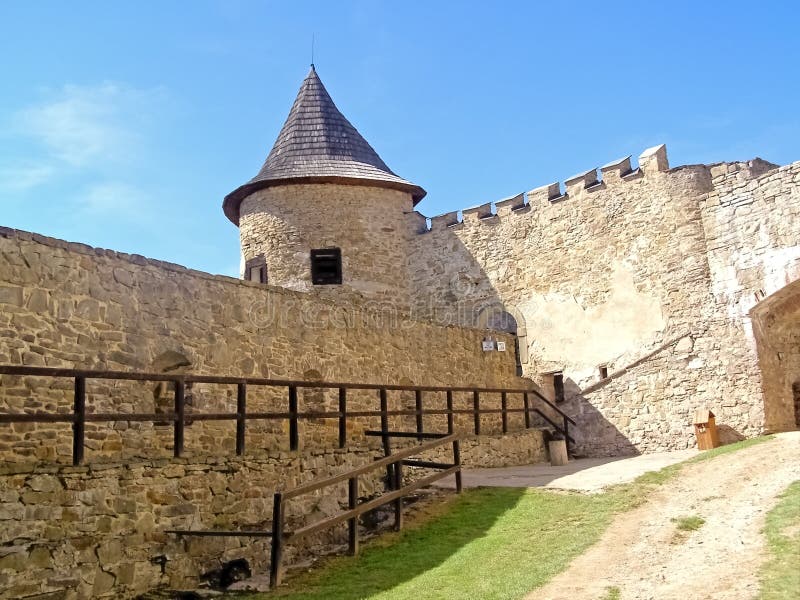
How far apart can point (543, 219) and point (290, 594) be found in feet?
42.9

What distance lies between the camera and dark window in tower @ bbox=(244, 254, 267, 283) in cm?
1968

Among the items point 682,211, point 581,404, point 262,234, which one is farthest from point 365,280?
point 682,211

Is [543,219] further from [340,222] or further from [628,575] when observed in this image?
[628,575]

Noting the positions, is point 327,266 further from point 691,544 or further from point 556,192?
point 691,544

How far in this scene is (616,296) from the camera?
663 inches

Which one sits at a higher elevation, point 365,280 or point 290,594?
point 365,280

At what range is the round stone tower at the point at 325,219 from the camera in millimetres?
19438

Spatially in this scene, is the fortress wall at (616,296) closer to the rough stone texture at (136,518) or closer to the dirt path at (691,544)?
the dirt path at (691,544)

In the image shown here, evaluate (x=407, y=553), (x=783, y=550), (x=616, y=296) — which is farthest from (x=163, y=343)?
(x=616, y=296)

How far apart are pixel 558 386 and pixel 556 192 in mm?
4588

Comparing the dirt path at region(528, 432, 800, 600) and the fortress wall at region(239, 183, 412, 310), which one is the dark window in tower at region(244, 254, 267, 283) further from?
the dirt path at region(528, 432, 800, 600)

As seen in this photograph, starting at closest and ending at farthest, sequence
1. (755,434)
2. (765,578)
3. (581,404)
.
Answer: (765,578), (755,434), (581,404)

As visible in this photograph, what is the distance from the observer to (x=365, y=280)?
775 inches

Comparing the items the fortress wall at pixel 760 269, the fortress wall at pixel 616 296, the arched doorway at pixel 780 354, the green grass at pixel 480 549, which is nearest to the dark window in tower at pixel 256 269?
the fortress wall at pixel 616 296
